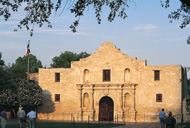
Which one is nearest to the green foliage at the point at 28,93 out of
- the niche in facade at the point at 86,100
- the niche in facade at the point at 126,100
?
the niche in facade at the point at 86,100

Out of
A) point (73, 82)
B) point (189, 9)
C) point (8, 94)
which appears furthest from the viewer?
point (73, 82)

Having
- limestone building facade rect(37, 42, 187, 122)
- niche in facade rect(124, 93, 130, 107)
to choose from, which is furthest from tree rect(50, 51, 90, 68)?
niche in facade rect(124, 93, 130, 107)

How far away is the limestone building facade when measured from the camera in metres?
40.4

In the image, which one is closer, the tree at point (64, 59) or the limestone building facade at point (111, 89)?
the limestone building facade at point (111, 89)

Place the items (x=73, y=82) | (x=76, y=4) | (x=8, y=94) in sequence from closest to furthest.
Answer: (x=76, y=4) < (x=8, y=94) < (x=73, y=82)

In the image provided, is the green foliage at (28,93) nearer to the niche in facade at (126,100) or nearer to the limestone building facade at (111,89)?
the limestone building facade at (111,89)

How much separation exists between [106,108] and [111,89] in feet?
7.20

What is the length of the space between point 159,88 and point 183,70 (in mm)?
3766

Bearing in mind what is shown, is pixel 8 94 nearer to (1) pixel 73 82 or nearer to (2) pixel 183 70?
(1) pixel 73 82

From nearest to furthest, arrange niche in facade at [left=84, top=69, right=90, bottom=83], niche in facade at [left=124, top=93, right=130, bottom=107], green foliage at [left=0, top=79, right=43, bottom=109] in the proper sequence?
1. green foliage at [left=0, top=79, right=43, bottom=109]
2. niche in facade at [left=124, top=93, right=130, bottom=107]
3. niche in facade at [left=84, top=69, right=90, bottom=83]

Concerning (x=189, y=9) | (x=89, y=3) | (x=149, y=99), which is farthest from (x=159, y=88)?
(x=89, y=3)

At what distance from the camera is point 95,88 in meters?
42.5

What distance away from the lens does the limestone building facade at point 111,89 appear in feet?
133

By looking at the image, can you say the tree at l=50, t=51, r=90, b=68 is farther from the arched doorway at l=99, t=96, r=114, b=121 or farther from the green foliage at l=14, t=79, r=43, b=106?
the arched doorway at l=99, t=96, r=114, b=121
